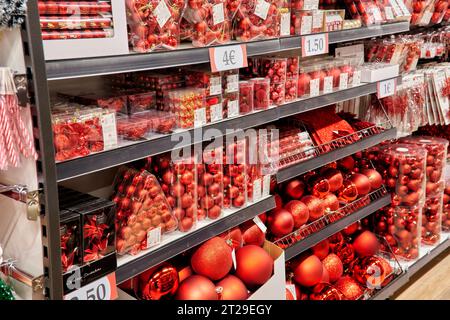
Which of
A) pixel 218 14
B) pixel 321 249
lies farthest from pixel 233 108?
pixel 321 249

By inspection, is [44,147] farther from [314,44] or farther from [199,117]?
[314,44]

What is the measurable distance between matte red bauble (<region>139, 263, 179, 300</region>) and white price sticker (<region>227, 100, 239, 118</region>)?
62 centimetres

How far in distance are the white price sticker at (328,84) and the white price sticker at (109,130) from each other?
4.00 ft

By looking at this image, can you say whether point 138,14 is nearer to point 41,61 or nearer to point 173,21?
point 173,21

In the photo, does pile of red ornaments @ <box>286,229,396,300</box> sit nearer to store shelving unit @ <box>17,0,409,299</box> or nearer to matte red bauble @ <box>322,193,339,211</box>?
matte red bauble @ <box>322,193,339,211</box>

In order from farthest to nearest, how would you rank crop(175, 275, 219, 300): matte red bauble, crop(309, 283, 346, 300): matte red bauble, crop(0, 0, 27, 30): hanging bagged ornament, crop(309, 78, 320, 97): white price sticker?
1. crop(309, 283, 346, 300): matte red bauble
2. crop(309, 78, 320, 97): white price sticker
3. crop(175, 275, 219, 300): matte red bauble
4. crop(0, 0, 27, 30): hanging bagged ornament

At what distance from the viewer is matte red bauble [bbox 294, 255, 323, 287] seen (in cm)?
247

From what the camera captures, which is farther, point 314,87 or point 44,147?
point 314,87

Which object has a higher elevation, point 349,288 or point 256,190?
point 256,190

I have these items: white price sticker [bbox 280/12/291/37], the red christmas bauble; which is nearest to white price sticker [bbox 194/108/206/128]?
white price sticker [bbox 280/12/291/37]

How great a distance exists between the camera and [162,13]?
1614 millimetres

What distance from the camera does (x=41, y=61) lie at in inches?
47.9

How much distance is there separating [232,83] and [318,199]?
Answer: 0.94m
